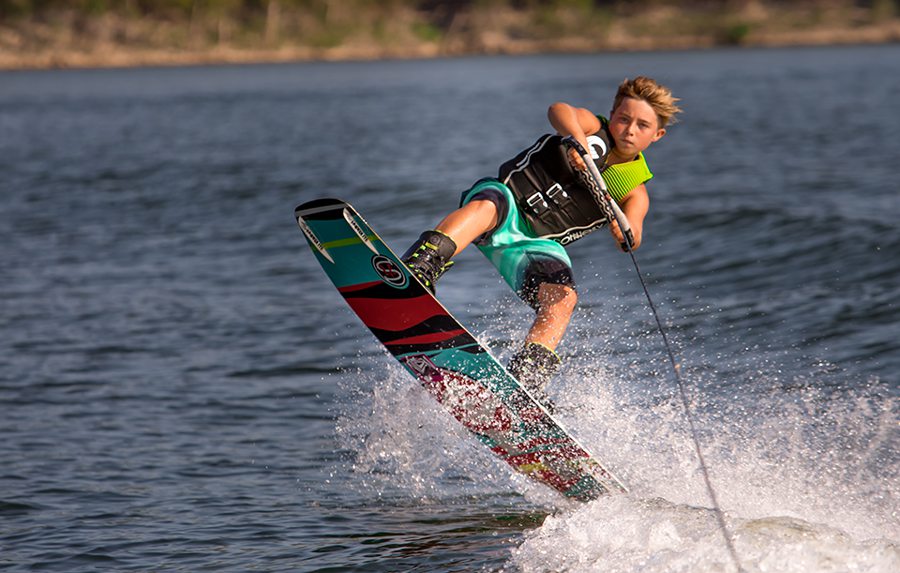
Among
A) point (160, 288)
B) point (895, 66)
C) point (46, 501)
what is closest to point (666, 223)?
point (160, 288)

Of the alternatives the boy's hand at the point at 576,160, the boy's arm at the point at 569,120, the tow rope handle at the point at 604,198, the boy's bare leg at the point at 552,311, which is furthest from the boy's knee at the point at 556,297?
the boy's arm at the point at 569,120

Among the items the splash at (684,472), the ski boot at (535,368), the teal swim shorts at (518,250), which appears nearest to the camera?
the splash at (684,472)

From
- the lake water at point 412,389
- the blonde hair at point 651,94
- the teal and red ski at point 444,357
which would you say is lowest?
the lake water at point 412,389

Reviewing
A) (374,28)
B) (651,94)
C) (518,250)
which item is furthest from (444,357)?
(374,28)

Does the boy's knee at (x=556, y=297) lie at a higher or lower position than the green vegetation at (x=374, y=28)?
higher

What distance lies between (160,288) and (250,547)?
27.4ft

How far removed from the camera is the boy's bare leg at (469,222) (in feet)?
21.6

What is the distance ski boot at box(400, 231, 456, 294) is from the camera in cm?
646

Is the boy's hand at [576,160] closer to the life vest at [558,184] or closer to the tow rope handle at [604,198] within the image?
the tow rope handle at [604,198]

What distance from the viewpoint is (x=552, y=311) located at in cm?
683

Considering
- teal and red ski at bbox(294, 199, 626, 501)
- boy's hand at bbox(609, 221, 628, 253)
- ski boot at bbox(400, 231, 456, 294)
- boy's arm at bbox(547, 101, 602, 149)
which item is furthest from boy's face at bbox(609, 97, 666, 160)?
teal and red ski at bbox(294, 199, 626, 501)

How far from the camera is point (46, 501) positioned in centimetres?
758

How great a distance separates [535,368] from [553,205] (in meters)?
0.95

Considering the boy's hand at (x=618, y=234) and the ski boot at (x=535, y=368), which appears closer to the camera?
the ski boot at (x=535, y=368)
